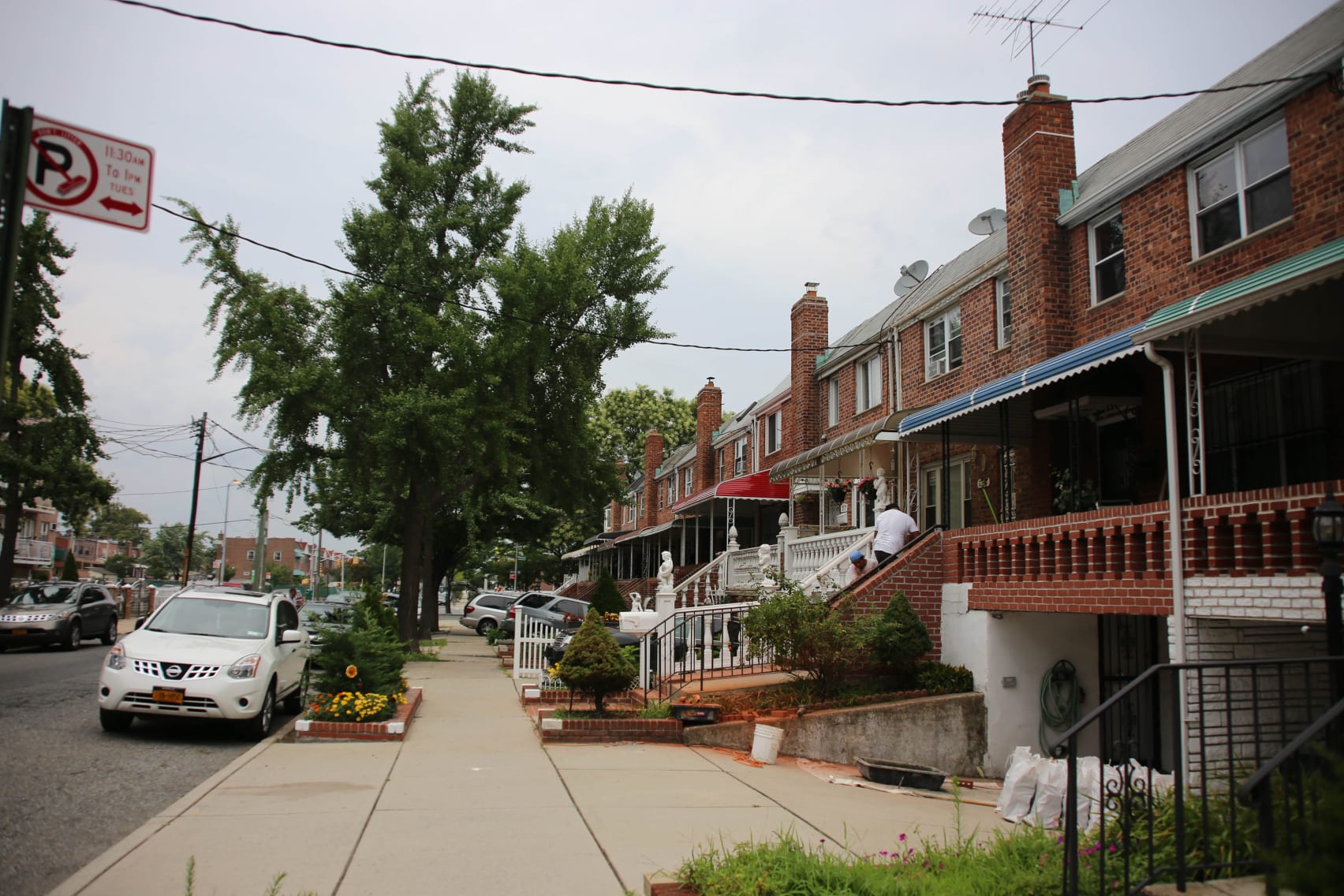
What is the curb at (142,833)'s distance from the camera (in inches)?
217

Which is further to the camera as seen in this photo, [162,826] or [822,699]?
[822,699]

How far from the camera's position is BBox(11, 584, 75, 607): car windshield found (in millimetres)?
23438

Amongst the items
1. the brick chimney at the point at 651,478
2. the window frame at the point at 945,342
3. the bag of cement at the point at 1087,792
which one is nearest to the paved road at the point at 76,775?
the bag of cement at the point at 1087,792

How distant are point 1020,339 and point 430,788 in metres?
11.0

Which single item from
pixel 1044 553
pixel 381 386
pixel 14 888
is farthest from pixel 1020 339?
pixel 381 386

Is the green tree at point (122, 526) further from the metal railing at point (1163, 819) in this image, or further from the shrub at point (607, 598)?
the metal railing at point (1163, 819)

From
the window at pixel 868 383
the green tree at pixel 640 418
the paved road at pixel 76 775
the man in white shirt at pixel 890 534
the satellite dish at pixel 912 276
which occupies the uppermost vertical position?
the green tree at pixel 640 418

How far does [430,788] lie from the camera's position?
8398 mm

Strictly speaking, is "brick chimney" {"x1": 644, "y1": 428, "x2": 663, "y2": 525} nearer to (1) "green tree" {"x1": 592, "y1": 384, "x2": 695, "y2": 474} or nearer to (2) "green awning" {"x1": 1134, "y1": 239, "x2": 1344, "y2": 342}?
(1) "green tree" {"x1": 592, "y1": 384, "x2": 695, "y2": 474}

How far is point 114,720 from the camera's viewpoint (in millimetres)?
10992

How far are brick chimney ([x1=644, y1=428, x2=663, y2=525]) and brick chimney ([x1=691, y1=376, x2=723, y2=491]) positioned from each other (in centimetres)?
845

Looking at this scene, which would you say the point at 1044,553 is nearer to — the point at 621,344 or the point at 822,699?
the point at 822,699

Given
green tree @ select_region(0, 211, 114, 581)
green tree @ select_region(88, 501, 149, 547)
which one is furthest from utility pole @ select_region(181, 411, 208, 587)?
green tree @ select_region(88, 501, 149, 547)

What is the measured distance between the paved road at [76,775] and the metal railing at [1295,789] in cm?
607
